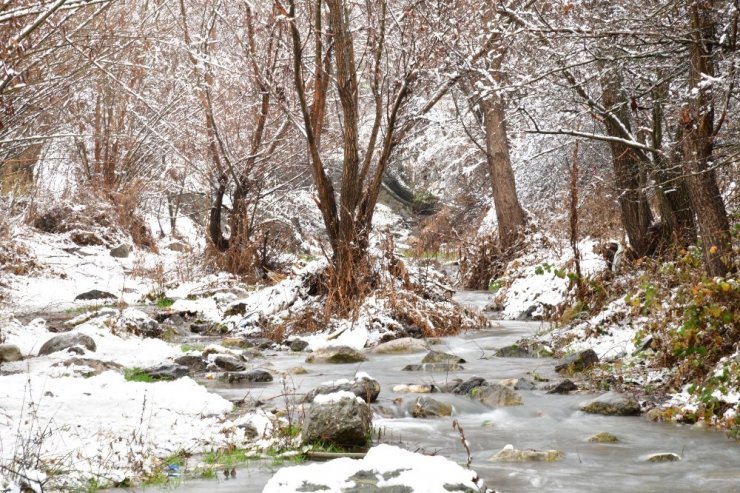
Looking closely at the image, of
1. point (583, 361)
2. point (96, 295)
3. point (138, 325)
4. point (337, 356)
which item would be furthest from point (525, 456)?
point (96, 295)

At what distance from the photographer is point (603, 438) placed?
5.88 meters

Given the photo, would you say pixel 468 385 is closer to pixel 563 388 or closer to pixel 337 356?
pixel 563 388

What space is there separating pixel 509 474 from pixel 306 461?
1.20 meters

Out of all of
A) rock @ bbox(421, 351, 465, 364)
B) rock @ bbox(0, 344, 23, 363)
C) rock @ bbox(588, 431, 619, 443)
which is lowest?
rock @ bbox(588, 431, 619, 443)

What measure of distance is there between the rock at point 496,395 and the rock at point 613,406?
618mm

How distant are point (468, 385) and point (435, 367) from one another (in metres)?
1.30

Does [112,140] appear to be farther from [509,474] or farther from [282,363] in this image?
[509,474]

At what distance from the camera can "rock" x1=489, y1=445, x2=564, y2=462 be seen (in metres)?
5.38

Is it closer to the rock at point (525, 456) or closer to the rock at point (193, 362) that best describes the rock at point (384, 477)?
the rock at point (525, 456)

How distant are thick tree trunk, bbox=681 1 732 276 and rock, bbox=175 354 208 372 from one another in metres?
4.97

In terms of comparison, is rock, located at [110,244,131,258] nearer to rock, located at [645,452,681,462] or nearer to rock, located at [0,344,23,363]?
rock, located at [0,344,23,363]

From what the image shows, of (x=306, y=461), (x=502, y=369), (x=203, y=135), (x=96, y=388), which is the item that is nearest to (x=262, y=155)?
(x=203, y=135)

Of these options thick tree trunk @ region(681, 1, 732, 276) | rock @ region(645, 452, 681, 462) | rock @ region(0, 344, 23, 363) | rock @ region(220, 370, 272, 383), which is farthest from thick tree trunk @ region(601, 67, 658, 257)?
rock @ region(0, 344, 23, 363)

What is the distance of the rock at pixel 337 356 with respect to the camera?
31.9 feet
